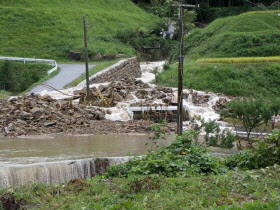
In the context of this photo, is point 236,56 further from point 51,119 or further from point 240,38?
point 51,119

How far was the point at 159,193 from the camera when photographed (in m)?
7.39

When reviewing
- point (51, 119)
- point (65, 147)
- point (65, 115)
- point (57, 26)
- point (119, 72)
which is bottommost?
point (65, 147)

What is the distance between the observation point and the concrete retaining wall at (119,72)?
109 ft

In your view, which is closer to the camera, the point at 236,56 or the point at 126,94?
the point at 126,94

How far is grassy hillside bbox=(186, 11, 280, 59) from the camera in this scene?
38531 mm

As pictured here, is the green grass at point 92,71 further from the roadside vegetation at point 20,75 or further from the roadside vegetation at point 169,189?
the roadside vegetation at point 169,189

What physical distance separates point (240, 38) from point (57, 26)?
2025 cm

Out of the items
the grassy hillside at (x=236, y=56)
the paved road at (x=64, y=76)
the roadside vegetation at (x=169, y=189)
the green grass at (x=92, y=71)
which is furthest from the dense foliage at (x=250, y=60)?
the roadside vegetation at (x=169, y=189)

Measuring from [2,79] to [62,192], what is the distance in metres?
30.1

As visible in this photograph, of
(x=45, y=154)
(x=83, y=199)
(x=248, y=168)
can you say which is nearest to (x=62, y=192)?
(x=83, y=199)

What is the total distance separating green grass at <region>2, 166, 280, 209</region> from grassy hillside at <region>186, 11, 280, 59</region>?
30929 millimetres

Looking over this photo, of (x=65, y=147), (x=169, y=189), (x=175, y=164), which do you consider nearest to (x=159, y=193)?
(x=169, y=189)

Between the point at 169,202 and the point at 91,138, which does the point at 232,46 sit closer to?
the point at 91,138

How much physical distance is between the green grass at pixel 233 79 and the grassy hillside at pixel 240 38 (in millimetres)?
4088
